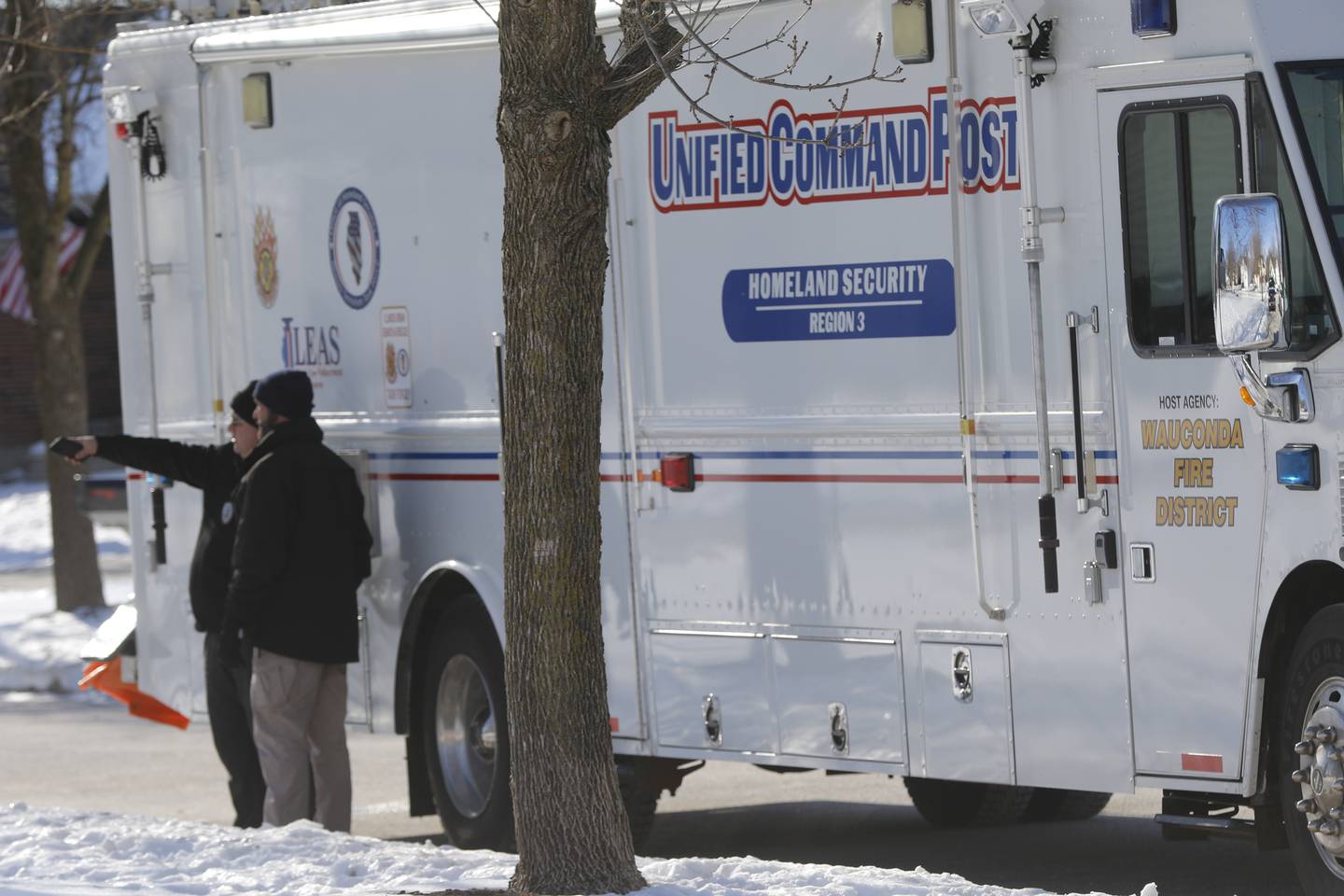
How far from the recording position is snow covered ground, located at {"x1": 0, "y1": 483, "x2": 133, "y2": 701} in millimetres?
15219

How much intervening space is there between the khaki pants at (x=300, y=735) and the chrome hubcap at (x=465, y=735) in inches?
16.3

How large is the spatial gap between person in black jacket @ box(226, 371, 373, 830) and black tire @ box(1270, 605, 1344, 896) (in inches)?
151

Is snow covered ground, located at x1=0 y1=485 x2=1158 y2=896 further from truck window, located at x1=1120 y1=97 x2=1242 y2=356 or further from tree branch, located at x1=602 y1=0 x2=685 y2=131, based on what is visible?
tree branch, located at x1=602 y1=0 x2=685 y2=131

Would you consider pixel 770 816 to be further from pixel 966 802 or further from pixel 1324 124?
pixel 1324 124

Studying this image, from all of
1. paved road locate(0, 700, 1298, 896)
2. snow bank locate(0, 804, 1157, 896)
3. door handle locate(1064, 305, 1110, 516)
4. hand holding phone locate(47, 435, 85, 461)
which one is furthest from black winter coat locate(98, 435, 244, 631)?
door handle locate(1064, 305, 1110, 516)

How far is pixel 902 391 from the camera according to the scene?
Answer: 766 cm

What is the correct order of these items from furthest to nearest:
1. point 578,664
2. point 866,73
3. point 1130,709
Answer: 1. point 866,73
2. point 1130,709
3. point 578,664

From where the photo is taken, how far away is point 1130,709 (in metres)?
7.12

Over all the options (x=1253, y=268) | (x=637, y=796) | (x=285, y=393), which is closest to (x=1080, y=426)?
(x=1253, y=268)

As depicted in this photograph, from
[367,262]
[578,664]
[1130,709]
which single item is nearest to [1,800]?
[367,262]

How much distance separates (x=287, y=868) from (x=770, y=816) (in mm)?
3268

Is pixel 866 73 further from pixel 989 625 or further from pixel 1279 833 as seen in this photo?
pixel 1279 833

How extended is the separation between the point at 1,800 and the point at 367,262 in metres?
3.26

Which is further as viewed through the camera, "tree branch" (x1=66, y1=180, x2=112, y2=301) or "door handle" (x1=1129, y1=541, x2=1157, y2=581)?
"tree branch" (x1=66, y1=180, x2=112, y2=301)
